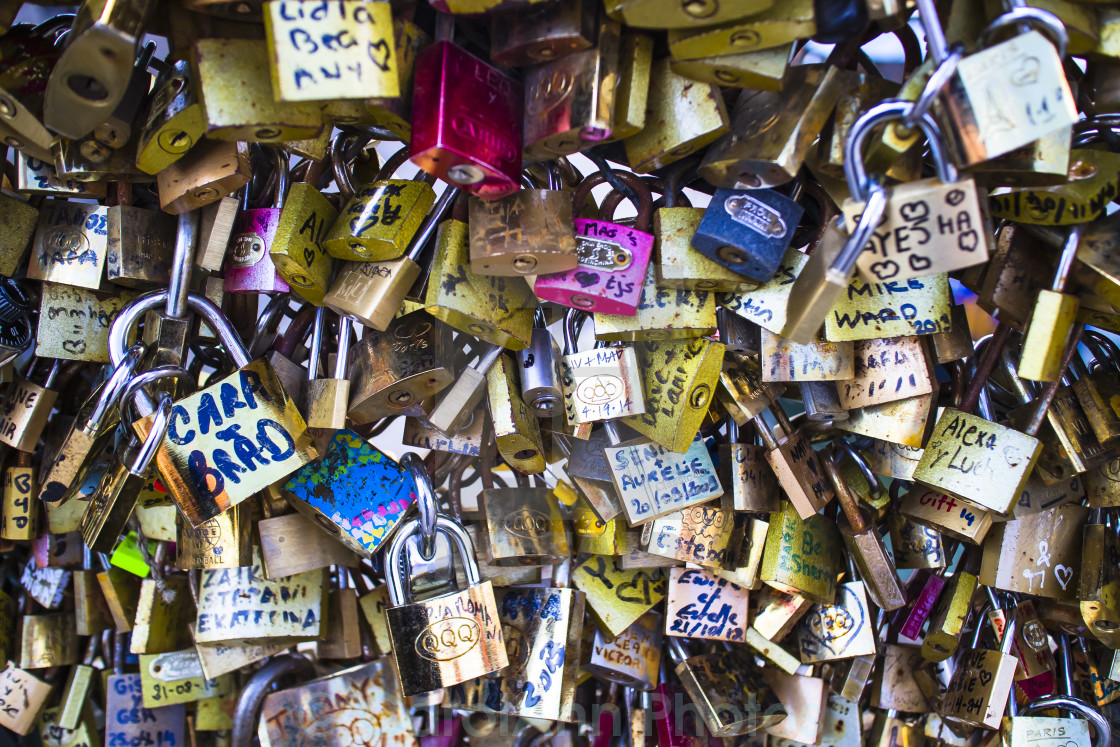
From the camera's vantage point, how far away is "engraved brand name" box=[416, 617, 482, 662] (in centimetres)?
92

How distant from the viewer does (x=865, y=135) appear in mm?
638

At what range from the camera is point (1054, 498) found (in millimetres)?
986

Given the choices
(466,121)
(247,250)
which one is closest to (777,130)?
(466,121)

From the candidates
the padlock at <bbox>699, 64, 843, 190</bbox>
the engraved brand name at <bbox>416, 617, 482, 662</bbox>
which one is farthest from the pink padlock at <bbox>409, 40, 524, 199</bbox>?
the engraved brand name at <bbox>416, 617, 482, 662</bbox>

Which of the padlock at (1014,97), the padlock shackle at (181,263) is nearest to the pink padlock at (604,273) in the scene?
the padlock at (1014,97)

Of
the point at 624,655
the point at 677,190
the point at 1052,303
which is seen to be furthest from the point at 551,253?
the point at 624,655

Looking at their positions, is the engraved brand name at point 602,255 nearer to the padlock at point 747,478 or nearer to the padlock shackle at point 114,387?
the padlock at point 747,478

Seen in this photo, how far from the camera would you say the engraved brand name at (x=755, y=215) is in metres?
0.78

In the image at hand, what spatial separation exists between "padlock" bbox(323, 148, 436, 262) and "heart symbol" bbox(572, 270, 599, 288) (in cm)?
19

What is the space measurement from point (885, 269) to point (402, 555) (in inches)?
26.1

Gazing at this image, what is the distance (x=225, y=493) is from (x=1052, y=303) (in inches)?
35.3

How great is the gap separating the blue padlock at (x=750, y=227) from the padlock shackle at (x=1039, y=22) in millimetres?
233

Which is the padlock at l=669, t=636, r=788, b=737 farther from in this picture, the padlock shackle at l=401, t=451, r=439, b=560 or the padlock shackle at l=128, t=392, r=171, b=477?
the padlock shackle at l=128, t=392, r=171, b=477

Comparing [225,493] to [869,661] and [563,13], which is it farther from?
[869,661]
